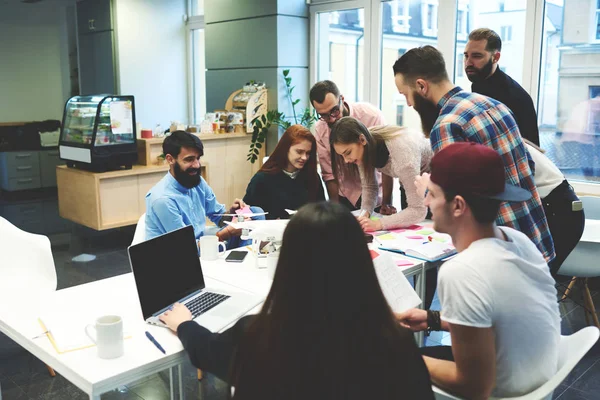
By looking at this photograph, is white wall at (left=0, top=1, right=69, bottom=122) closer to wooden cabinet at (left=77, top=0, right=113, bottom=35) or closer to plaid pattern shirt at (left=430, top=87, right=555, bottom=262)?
wooden cabinet at (left=77, top=0, right=113, bottom=35)

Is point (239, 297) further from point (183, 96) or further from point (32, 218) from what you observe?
point (183, 96)

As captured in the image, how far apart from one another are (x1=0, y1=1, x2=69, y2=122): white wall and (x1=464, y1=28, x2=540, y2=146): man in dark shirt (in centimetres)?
710

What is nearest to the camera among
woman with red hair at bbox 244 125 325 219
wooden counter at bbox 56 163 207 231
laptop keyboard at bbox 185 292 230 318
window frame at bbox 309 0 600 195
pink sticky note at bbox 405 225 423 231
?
laptop keyboard at bbox 185 292 230 318

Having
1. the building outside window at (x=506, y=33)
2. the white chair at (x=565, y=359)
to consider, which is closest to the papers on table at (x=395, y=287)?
the white chair at (x=565, y=359)

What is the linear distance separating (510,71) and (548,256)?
266 centimetres

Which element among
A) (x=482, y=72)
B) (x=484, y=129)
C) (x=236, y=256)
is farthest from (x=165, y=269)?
(x=482, y=72)

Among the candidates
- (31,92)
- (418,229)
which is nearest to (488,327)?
(418,229)

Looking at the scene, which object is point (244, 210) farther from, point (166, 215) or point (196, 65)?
point (196, 65)

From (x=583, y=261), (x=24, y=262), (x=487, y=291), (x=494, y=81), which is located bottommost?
(x=583, y=261)

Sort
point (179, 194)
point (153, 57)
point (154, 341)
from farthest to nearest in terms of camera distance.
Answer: point (153, 57), point (179, 194), point (154, 341)

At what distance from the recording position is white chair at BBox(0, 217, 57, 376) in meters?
2.75

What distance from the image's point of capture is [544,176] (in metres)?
2.62

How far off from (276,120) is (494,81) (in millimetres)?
2872

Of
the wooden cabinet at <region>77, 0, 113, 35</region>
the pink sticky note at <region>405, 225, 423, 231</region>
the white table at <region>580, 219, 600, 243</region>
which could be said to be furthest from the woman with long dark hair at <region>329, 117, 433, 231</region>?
the wooden cabinet at <region>77, 0, 113, 35</region>
